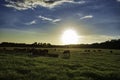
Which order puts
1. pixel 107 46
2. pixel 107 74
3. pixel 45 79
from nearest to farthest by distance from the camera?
pixel 45 79
pixel 107 74
pixel 107 46

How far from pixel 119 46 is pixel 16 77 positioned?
116354mm

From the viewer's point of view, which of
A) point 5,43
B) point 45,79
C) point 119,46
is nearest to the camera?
point 45,79

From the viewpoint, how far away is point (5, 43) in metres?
153

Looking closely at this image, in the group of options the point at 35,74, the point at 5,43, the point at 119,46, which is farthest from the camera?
the point at 5,43

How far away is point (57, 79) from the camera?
1848 cm

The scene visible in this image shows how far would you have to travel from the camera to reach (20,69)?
72.1 feet

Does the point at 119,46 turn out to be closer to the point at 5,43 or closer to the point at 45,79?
the point at 5,43

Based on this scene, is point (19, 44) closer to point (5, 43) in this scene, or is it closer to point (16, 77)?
point (5, 43)

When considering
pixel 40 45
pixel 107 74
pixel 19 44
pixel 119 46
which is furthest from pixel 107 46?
pixel 107 74

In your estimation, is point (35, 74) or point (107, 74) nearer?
point (35, 74)


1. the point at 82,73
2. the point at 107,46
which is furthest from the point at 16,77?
the point at 107,46

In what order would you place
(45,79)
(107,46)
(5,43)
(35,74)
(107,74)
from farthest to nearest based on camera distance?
1. (5,43)
2. (107,46)
3. (107,74)
4. (35,74)
5. (45,79)

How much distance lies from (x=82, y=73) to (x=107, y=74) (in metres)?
2.80

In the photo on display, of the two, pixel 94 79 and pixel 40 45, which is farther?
pixel 40 45
